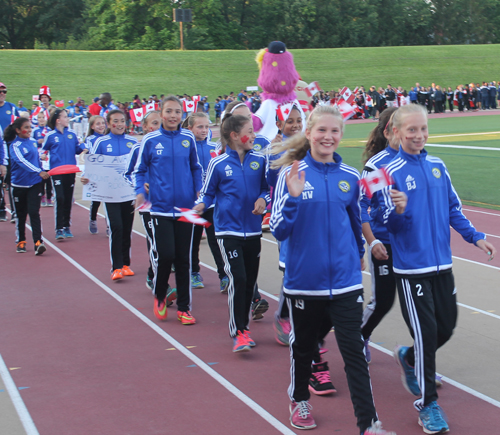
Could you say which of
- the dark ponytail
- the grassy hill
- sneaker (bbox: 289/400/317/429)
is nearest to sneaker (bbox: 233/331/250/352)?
sneaker (bbox: 289/400/317/429)

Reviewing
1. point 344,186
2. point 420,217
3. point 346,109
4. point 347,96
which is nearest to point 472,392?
point 420,217

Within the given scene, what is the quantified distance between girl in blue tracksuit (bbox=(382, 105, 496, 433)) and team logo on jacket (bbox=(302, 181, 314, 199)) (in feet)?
1.63

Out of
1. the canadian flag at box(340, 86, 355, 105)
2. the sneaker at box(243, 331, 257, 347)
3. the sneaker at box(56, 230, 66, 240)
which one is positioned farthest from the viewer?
the sneaker at box(56, 230, 66, 240)

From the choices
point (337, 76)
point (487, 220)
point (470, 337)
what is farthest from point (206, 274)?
point (337, 76)

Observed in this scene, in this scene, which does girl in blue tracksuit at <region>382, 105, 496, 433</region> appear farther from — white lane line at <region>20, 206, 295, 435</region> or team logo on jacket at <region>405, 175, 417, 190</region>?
white lane line at <region>20, 206, 295, 435</region>

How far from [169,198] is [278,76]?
217 centimetres

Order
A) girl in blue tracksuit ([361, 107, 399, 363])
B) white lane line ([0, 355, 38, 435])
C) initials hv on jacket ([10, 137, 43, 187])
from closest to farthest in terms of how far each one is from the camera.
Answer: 1. white lane line ([0, 355, 38, 435])
2. girl in blue tracksuit ([361, 107, 399, 363])
3. initials hv on jacket ([10, 137, 43, 187])

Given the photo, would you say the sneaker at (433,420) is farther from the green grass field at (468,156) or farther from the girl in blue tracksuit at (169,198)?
the green grass field at (468,156)

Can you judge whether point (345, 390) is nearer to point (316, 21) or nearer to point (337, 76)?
point (337, 76)

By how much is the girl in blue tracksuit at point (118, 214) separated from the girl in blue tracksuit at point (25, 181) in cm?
146

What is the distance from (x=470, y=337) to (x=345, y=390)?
1.64 metres

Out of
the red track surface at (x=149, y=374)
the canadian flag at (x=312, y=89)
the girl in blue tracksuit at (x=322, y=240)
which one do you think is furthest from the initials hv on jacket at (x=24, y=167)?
the girl in blue tracksuit at (x=322, y=240)

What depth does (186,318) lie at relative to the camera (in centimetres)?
634

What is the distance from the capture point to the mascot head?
294 inches
